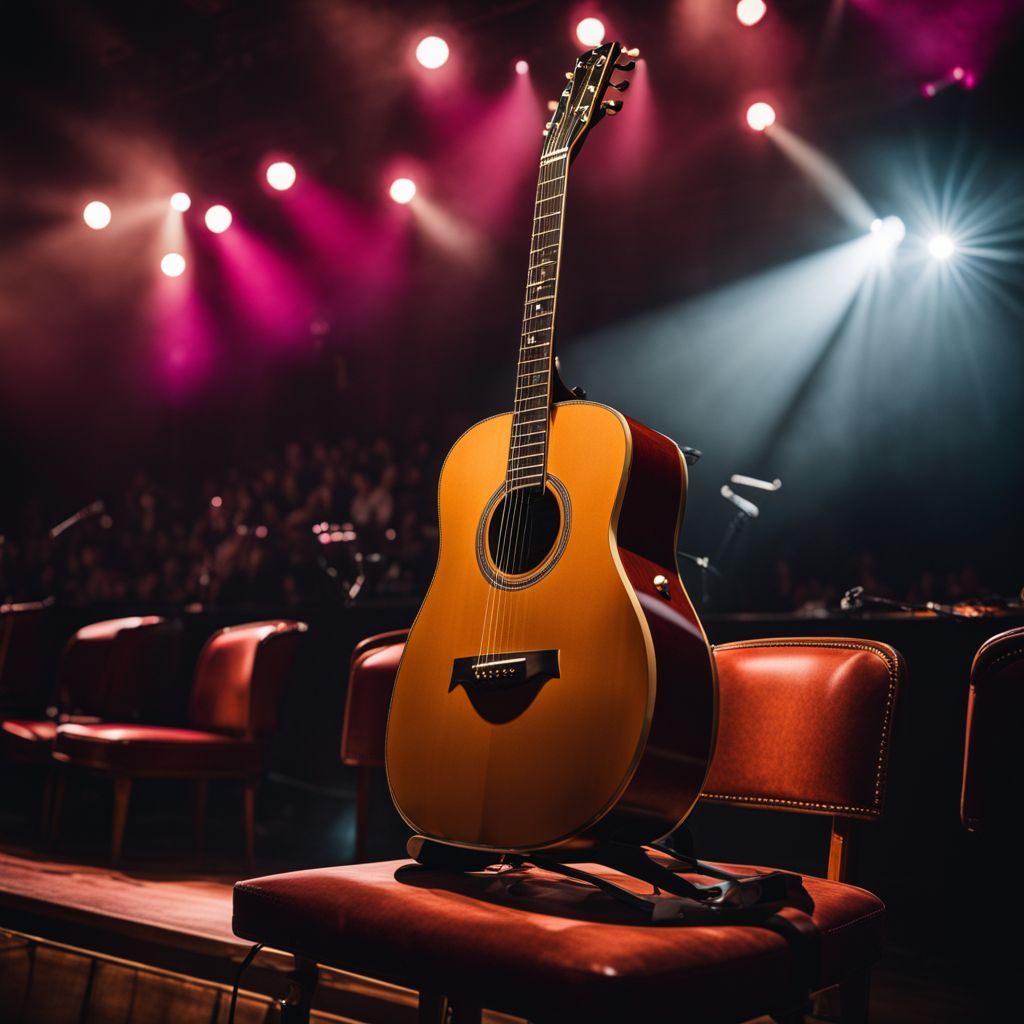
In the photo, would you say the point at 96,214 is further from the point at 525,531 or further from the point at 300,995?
the point at 300,995

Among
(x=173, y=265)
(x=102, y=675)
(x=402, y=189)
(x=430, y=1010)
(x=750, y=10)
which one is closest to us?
(x=430, y=1010)

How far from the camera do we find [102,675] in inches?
161

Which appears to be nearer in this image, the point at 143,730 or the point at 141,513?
the point at 143,730

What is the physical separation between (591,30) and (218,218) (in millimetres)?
3569

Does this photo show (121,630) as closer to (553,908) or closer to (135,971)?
(135,971)

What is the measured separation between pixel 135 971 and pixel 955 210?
615 centimetres

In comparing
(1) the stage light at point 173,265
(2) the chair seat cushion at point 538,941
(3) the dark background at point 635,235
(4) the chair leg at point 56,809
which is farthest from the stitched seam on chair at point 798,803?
(1) the stage light at point 173,265

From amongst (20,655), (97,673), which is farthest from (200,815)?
(20,655)

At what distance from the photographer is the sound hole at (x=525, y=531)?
49.9 inches

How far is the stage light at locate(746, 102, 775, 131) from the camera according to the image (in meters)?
6.45

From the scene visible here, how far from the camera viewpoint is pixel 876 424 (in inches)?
261

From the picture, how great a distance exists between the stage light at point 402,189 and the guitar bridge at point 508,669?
7.13 m

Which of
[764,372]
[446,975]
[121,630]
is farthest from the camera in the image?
[764,372]

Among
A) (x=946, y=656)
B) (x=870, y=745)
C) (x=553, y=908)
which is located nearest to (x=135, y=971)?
(x=553, y=908)
